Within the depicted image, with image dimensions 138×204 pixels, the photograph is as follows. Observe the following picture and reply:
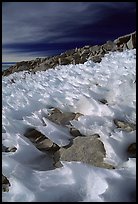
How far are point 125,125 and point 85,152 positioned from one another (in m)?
0.45

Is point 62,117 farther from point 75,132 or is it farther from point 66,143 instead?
point 66,143

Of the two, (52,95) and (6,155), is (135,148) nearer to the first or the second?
(6,155)

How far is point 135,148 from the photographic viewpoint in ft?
8.05

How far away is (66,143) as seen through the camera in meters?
2.91

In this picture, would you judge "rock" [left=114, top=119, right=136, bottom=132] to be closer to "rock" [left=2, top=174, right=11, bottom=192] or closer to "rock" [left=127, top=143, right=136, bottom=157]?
"rock" [left=127, top=143, right=136, bottom=157]

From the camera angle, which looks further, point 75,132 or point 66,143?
point 75,132

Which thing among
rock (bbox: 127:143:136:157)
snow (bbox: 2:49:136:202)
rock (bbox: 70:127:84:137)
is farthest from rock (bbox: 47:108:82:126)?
rock (bbox: 127:143:136:157)

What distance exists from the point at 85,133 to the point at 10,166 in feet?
2.62

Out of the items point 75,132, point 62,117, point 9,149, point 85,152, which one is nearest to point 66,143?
point 75,132

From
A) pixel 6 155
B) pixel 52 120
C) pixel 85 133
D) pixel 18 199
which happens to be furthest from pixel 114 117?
pixel 18 199

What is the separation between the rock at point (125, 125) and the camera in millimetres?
2727

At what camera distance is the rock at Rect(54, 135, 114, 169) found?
2512 mm

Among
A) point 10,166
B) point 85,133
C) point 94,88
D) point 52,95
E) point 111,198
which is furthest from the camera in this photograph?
point 52,95

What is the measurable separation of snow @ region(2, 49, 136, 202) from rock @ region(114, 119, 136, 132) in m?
0.05
